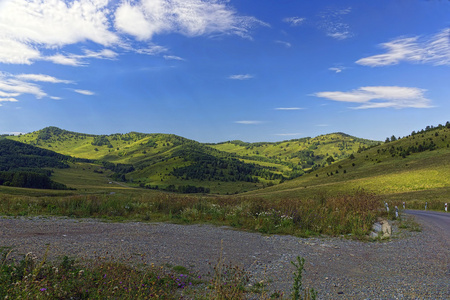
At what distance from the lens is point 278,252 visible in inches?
386

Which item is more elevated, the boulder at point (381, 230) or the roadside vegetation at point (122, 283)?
the roadside vegetation at point (122, 283)

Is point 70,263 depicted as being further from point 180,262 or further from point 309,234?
point 309,234

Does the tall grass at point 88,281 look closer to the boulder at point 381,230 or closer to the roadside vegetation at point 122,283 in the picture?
the roadside vegetation at point 122,283

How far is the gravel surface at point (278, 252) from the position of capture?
270 inches

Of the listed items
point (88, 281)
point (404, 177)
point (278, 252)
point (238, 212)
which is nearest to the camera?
point (88, 281)

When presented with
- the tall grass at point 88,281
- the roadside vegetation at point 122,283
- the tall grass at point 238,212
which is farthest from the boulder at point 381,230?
the tall grass at point 88,281

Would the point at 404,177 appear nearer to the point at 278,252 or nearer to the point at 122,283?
the point at 278,252

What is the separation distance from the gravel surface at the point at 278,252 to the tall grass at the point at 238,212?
187 centimetres

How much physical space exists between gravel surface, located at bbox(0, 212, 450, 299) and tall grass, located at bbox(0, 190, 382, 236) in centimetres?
187

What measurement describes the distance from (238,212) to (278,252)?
7833 mm

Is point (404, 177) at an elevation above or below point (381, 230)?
above

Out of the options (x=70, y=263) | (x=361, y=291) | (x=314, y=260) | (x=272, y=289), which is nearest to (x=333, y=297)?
(x=361, y=291)

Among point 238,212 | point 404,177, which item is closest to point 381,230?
point 238,212

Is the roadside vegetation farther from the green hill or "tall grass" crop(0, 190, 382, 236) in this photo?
the green hill
